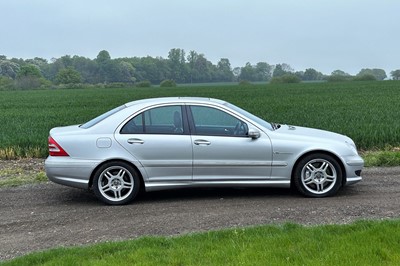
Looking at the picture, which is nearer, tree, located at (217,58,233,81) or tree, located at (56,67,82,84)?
tree, located at (56,67,82,84)

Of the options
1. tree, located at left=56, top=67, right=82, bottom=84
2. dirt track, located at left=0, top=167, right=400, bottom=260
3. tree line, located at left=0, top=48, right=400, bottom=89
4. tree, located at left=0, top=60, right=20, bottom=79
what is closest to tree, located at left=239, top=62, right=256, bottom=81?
tree line, located at left=0, top=48, right=400, bottom=89

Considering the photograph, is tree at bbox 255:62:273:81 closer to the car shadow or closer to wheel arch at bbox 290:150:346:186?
the car shadow

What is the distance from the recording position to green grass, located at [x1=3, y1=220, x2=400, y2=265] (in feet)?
12.7

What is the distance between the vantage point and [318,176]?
648 centimetres

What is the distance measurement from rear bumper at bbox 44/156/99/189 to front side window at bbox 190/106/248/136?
155 centimetres

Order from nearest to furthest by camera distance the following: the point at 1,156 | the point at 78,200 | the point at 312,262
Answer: the point at 312,262 → the point at 78,200 → the point at 1,156

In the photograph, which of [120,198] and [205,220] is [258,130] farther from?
[120,198]

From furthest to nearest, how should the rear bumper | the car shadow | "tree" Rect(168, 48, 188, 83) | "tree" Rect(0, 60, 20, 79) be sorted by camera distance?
"tree" Rect(168, 48, 188, 83)
"tree" Rect(0, 60, 20, 79)
the car shadow
the rear bumper

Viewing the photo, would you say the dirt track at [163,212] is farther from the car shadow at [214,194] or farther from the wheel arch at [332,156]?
the wheel arch at [332,156]

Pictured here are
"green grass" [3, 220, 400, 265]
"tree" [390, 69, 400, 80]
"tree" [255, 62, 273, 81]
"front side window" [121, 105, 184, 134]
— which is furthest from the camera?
"tree" [255, 62, 273, 81]

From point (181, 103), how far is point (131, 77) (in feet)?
394

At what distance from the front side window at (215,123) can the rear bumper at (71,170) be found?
1.55m

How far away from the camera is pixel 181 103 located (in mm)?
6527

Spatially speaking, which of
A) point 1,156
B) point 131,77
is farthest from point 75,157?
point 131,77
